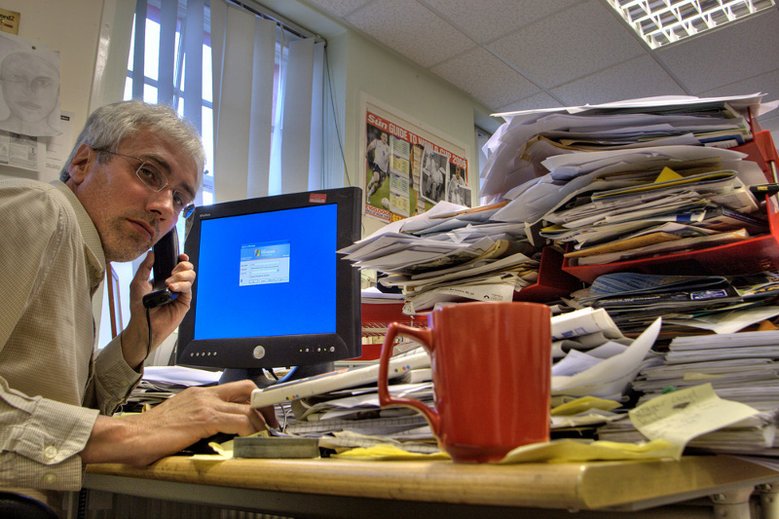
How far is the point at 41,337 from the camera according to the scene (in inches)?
32.2

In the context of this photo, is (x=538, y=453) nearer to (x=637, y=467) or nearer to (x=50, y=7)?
(x=637, y=467)

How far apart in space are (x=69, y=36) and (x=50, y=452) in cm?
171

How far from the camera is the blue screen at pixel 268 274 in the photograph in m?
1.30

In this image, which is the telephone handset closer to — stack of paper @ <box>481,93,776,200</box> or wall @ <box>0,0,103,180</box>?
stack of paper @ <box>481,93,776,200</box>

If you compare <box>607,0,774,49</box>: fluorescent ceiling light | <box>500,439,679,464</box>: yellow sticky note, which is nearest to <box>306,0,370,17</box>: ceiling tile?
<box>607,0,774,49</box>: fluorescent ceiling light

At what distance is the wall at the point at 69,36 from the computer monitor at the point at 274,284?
80 centimetres

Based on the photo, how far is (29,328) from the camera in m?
0.82

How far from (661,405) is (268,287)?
3.23 ft

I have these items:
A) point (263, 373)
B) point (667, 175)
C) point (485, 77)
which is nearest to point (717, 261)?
point (667, 175)

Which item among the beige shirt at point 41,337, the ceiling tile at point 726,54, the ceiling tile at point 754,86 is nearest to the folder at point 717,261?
the beige shirt at point 41,337

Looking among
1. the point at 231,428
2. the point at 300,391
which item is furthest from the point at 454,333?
the point at 231,428

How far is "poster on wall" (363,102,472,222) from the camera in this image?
2.89 metres

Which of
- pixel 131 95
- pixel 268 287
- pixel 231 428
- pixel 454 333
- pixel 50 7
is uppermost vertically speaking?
pixel 50 7

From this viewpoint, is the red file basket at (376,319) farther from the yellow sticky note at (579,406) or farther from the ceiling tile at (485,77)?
the ceiling tile at (485,77)
